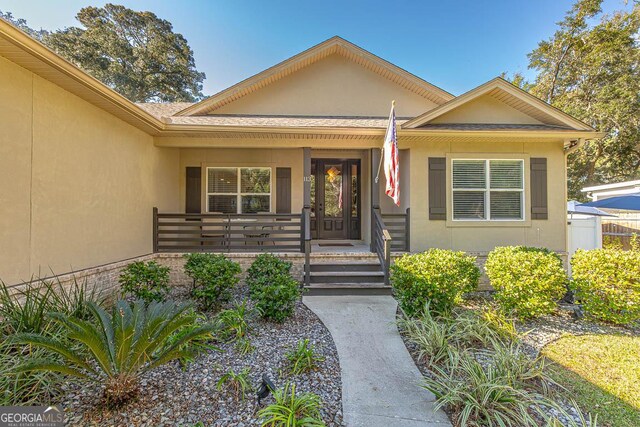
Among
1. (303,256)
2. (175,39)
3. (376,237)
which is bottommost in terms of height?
(303,256)

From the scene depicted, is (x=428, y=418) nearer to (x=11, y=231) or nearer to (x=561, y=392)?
(x=561, y=392)

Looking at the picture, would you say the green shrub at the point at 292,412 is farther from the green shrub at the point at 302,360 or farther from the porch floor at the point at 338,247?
the porch floor at the point at 338,247

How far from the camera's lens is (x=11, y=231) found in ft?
12.0

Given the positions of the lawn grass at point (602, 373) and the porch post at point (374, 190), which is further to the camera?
the porch post at point (374, 190)

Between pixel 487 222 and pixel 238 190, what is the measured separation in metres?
6.57

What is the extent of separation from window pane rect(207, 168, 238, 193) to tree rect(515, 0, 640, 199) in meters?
19.4

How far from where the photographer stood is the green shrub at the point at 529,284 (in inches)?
180

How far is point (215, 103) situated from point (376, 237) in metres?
5.78

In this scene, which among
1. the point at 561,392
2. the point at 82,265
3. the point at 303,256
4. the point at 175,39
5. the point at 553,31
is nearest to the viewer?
the point at 561,392

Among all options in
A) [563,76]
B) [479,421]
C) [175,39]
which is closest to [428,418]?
[479,421]

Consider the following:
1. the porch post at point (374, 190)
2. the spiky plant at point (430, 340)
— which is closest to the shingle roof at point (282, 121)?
the porch post at point (374, 190)

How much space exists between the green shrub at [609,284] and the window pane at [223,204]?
7655 mm

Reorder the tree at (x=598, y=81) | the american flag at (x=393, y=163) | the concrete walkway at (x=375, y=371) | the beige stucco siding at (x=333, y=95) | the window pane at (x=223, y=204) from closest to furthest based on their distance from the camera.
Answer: the concrete walkway at (x=375, y=371) < the american flag at (x=393, y=163) < the window pane at (x=223, y=204) < the beige stucco siding at (x=333, y=95) < the tree at (x=598, y=81)

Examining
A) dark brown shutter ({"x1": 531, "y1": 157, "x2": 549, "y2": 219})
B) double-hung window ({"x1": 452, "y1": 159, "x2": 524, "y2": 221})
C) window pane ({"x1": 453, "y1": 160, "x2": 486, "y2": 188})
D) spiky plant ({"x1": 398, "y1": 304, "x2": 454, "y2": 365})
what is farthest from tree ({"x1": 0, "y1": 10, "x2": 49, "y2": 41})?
dark brown shutter ({"x1": 531, "y1": 157, "x2": 549, "y2": 219})
